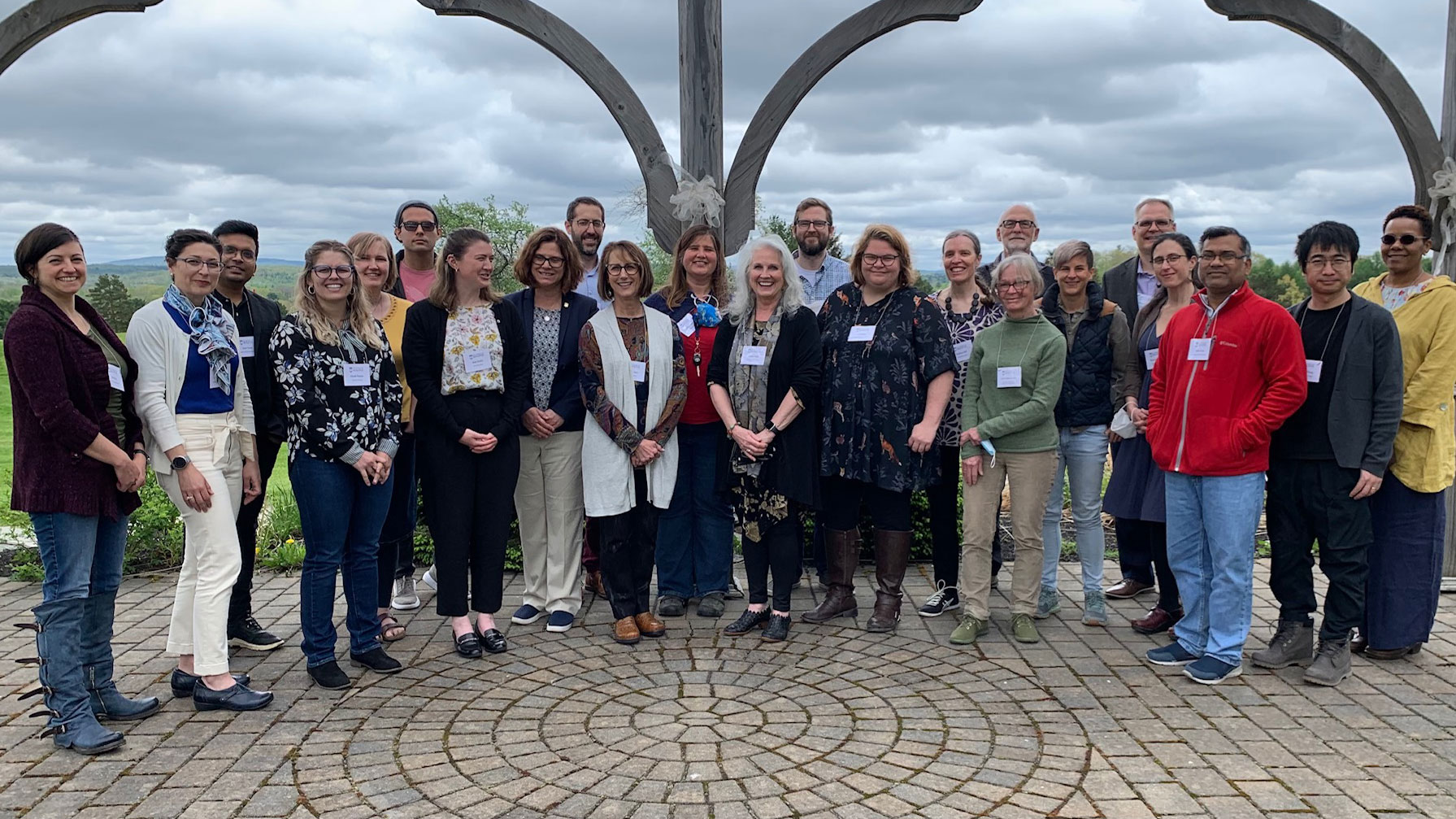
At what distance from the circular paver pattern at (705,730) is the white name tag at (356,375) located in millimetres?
1356

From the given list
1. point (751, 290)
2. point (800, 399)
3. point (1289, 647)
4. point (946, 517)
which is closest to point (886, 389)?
point (800, 399)

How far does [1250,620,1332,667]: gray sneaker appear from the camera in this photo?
4.66 meters

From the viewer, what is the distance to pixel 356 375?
4266mm

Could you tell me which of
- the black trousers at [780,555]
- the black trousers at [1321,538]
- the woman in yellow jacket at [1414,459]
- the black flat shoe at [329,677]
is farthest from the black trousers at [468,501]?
the woman in yellow jacket at [1414,459]

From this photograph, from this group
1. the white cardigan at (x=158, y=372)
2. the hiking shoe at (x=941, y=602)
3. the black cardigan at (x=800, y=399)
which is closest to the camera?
the white cardigan at (x=158, y=372)

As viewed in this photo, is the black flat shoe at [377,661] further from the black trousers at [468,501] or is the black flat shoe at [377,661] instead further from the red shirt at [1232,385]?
the red shirt at [1232,385]

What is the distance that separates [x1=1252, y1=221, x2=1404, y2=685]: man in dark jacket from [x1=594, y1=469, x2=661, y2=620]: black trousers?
3.00 m

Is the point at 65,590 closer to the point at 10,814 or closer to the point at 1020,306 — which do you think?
the point at 10,814

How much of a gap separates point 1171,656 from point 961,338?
185 centimetres

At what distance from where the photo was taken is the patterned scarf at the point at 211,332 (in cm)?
400

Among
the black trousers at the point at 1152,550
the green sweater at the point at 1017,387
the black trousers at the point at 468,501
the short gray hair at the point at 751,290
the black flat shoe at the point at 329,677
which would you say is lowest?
the black flat shoe at the point at 329,677

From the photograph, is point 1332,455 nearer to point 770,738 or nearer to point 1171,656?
point 1171,656

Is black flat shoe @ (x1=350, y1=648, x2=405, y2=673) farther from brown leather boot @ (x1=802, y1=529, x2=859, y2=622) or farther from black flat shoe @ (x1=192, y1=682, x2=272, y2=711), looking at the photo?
brown leather boot @ (x1=802, y1=529, x2=859, y2=622)

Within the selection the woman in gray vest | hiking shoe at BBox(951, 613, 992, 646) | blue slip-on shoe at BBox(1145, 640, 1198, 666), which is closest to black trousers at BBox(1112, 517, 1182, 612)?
blue slip-on shoe at BBox(1145, 640, 1198, 666)
